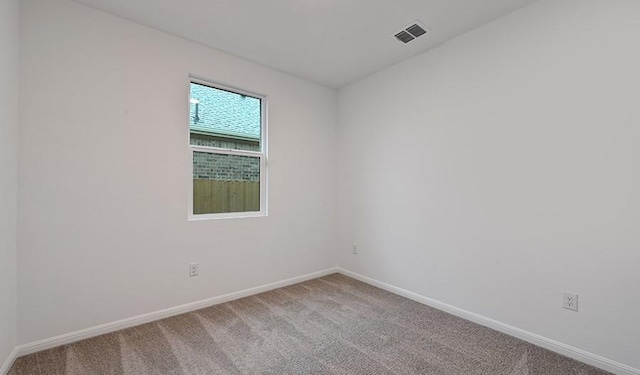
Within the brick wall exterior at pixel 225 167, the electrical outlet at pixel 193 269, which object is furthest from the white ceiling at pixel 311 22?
the electrical outlet at pixel 193 269

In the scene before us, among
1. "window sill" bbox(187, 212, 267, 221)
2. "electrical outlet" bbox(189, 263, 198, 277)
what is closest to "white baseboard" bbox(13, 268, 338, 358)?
"electrical outlet" bbox(189, 263, 198, 277)

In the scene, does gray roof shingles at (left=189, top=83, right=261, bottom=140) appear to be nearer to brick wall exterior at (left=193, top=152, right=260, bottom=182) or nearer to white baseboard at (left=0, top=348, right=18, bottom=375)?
brick wall exterior at (left=193, top=152, right=260, bottom=182)

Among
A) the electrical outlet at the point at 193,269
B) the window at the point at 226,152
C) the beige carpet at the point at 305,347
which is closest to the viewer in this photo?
the beige carpet at the point at 305,347

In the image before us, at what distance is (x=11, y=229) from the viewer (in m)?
1.75

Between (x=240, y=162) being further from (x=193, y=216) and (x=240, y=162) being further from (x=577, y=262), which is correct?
(x=577, y=262)

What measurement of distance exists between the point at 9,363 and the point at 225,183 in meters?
1.92

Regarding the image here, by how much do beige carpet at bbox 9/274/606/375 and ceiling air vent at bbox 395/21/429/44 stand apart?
8.51 feet

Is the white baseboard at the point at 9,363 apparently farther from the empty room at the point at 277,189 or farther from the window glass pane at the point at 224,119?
the window glass pane at the point at 224,119

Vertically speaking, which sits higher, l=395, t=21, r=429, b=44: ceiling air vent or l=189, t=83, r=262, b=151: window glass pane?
l=395, t=21, r=429, b=44: ceiling air vent

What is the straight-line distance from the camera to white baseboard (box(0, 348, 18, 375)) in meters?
1.63

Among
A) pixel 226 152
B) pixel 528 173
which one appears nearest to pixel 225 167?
pixel 226 152

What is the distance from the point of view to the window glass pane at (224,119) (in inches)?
105

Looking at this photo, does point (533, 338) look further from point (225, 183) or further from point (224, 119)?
point (224, 119)

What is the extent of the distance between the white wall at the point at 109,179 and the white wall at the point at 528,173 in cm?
183
